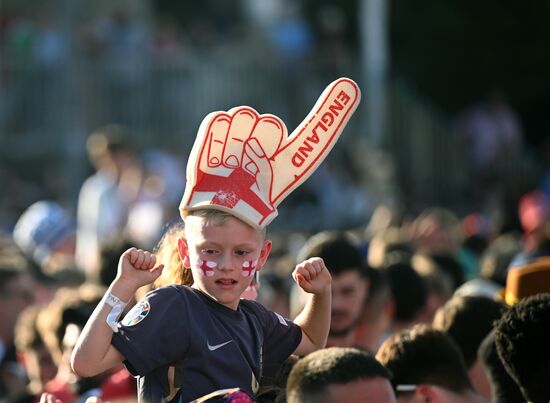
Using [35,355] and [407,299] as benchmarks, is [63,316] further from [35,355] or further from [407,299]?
[407,299]

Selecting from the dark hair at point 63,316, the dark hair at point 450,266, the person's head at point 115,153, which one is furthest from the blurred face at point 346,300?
the person's head at point 115,153

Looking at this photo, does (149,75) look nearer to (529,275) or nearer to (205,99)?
(205,99)

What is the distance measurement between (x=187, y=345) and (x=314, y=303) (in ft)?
2.33

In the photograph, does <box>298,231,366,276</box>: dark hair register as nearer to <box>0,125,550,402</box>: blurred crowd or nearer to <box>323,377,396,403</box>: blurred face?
<box>0,125,550,402</box>: blurred crowd

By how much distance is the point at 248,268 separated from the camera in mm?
5375

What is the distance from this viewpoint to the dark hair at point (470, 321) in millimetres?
7199

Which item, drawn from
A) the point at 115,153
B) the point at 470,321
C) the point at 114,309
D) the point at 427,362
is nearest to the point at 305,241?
the point at 115,153

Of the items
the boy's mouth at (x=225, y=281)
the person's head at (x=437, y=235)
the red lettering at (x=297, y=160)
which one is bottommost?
the person's head at (x=437, y=235)

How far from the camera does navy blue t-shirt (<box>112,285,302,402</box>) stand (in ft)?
16.8

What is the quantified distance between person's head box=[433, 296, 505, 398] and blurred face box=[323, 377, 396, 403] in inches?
86.7

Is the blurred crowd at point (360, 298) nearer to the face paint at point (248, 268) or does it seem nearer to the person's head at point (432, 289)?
the person's head at point (432, 289)

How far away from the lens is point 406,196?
22.4m

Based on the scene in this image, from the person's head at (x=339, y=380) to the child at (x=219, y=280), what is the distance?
405 millimetres

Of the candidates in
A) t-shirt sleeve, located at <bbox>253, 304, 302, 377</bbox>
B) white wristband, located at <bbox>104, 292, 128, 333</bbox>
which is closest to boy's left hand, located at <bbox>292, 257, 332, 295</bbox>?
t-shirt sleeve, located at <bbox>253, 304, 302, 377</bbox>
